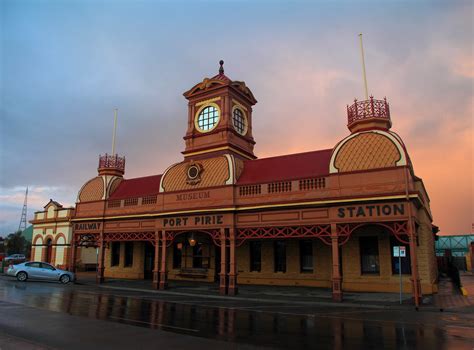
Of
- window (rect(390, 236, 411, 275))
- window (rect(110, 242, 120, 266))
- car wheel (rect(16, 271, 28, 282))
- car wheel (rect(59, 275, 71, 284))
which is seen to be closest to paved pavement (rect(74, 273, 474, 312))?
window (rect(390, 236, 411, 275))

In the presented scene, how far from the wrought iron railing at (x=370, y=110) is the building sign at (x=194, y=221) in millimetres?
9694

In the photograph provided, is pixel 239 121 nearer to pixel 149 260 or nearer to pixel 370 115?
pixel 370 115

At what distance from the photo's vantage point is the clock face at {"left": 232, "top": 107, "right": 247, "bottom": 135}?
86.3ft

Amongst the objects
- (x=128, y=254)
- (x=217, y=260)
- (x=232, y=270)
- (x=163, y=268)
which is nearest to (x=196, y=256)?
(x=217, y=260)

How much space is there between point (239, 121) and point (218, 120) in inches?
82.7

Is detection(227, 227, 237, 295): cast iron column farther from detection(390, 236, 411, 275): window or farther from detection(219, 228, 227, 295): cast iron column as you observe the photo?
detection(390, 236, 411, 275): window

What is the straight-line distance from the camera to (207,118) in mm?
26234

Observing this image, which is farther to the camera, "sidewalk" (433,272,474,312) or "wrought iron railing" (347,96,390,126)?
"wrought iron railing" (347,96,390,126)

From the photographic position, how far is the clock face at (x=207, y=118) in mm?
25844

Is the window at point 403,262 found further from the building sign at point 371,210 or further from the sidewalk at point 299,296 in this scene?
the building sign at point 371,210

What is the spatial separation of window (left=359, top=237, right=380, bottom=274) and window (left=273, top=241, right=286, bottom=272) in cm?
505

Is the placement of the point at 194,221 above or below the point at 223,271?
above

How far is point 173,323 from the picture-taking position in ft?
36.6

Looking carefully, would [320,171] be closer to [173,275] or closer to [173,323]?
[173,323]
